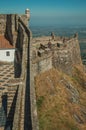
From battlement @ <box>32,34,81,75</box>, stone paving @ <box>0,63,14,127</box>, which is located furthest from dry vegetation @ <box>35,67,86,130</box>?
stone paving @ <box>0,63,14,127</box>

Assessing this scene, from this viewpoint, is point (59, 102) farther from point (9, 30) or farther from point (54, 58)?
point (9, 30)

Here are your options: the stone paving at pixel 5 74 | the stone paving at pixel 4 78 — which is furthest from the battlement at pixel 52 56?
the stone paving at pixel 4 78

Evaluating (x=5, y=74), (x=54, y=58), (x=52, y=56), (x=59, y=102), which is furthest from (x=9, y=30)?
(x=59, y=102)

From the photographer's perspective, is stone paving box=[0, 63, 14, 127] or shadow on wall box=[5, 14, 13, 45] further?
shadow on wall box=[5, 14, 13, 45]

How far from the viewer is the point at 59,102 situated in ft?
159

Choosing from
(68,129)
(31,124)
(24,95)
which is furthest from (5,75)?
(31,124)

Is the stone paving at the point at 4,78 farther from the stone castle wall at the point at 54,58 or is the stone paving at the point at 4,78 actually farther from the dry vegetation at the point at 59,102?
the dry vegetation at the point at 59,102

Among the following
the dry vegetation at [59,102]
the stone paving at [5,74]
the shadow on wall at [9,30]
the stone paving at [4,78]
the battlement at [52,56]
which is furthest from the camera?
the shadow on wall at [9,30]

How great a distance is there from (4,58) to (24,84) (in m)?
19.8

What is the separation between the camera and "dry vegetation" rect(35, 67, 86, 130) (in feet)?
143

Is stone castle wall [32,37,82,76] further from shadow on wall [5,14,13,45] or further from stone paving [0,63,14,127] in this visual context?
shadow on wall [5,14,13,45]

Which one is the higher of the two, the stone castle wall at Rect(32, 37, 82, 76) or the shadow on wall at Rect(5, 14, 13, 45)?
the shadow on wall at Rect(5, 14, 13, 45)

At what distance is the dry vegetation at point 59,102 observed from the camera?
43.6 metres

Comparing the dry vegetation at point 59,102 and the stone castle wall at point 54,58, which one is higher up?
the stone castle wall at point 54,58
